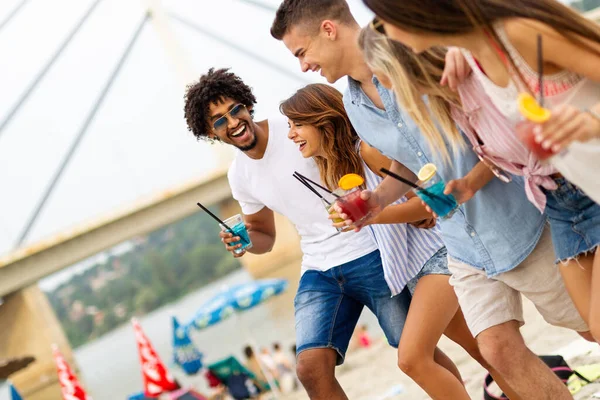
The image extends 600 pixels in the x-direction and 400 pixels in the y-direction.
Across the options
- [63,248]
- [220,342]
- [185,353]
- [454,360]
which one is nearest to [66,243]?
[63,248]

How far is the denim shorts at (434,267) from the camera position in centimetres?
356

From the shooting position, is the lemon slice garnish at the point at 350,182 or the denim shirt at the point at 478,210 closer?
the denim shirt at the point at 478,210

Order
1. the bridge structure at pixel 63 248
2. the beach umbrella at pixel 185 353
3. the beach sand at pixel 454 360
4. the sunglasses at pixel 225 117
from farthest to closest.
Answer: the bridge structure at pixel 63 248 < the beach umbrella at pixel 185 353 < the beach sand at pixel 454 360 < the sunglasses at pixel 225 117

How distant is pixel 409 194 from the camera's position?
346cm

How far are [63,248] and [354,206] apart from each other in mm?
19367

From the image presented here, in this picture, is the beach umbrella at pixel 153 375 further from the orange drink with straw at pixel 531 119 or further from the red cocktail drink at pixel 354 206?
the orange drink with straw at pixel 531 119

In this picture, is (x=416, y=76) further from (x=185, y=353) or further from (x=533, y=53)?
(x=185, y=353)

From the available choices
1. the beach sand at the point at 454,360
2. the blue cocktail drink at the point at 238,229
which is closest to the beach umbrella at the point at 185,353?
the beach sand at the point at 454,360

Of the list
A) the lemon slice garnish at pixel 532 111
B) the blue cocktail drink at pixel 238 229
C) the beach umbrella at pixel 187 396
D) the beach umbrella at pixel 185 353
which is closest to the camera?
the lemon slice garnish at pixel 532 111

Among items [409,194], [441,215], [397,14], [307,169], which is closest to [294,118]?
[307,169]

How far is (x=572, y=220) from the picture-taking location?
252 centimetres

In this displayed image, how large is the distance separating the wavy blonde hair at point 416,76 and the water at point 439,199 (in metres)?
0.22

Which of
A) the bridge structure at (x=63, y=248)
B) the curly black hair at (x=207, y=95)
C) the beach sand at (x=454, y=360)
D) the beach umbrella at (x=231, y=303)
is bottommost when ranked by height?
the beach sand at (x=454, y=360)

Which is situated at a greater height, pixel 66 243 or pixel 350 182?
pixel 66 243
